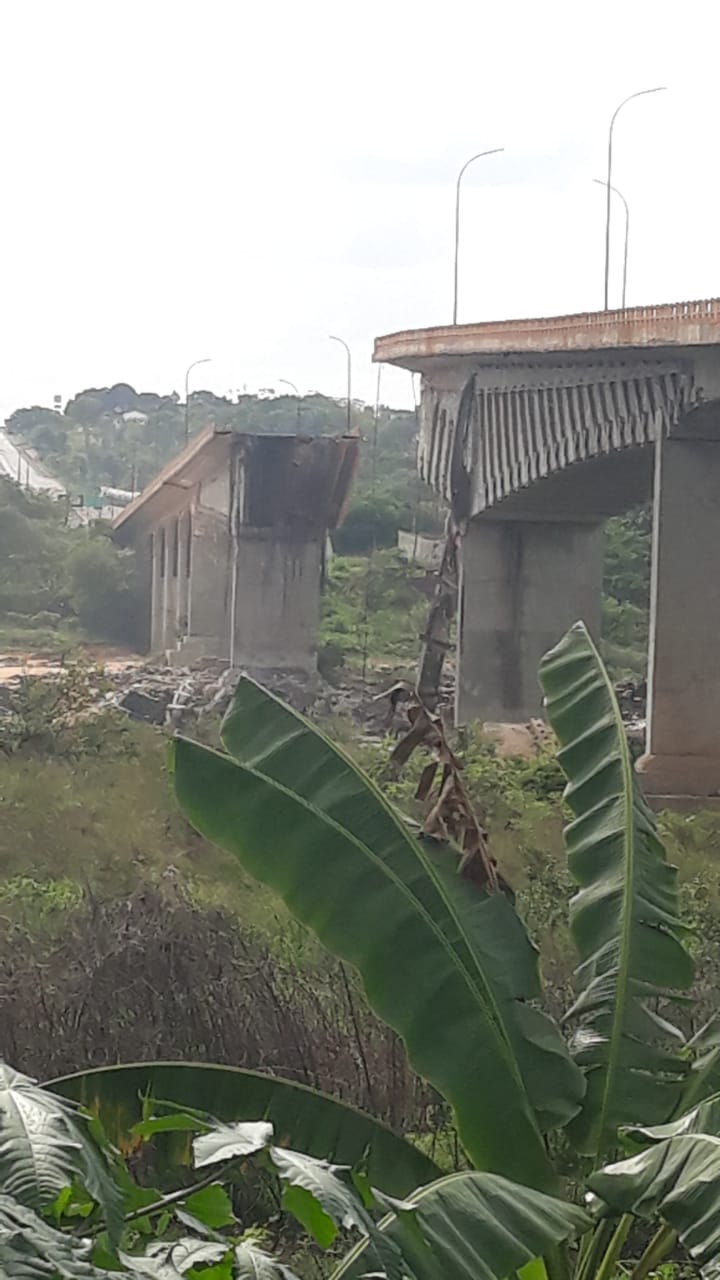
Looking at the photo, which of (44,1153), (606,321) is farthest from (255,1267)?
(606,321)

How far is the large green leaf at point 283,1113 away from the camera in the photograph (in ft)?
14.5

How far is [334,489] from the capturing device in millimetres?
31359

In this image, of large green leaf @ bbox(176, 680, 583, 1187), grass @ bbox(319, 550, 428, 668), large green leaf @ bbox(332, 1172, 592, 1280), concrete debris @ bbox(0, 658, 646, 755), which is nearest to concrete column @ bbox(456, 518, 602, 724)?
concrete debris @ bbox(0, 658, 646, 755)

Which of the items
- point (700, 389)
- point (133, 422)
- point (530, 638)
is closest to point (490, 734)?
point (530, 638)

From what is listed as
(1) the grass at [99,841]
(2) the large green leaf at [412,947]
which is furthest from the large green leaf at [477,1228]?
(1) the grass at [99,841]

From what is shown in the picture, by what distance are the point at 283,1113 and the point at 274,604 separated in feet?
92.4

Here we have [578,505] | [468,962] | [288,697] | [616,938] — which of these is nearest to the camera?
[468,962]

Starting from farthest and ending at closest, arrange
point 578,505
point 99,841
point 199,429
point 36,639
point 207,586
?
point 199,429, point 36,639, point 207,586, point 578,505, point 99,841

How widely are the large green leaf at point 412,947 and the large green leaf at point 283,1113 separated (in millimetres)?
212

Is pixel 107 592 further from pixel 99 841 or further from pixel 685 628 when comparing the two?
pixel 99 841

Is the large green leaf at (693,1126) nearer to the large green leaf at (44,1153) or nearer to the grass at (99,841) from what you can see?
the large green leaf at (44,1153)

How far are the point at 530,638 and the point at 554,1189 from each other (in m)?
25.5

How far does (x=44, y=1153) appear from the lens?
239 cm

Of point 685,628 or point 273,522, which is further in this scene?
point 273,522
